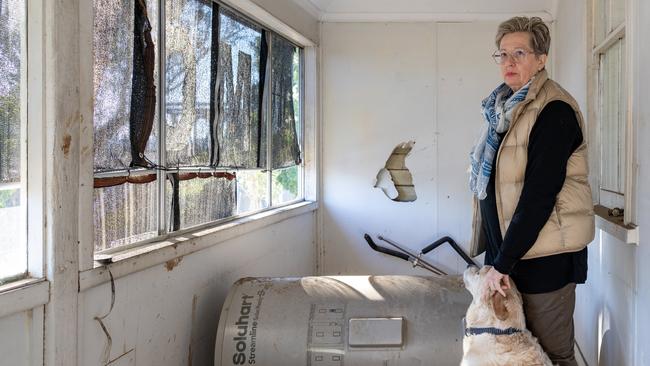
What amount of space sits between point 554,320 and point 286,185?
2.44 metres

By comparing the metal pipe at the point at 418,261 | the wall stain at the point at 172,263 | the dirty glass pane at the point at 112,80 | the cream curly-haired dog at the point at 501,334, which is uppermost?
the dirty glass pane at the point at 112,80

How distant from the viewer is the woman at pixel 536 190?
1561 millimetres

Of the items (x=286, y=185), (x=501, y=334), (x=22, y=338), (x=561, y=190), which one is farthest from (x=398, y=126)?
(x=22, y=338)

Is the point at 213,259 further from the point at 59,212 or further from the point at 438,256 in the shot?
the point at 438,256

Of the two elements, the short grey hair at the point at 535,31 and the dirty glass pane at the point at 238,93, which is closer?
the short grey hair at the point at 535,31

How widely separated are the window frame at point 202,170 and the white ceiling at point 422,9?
30cm

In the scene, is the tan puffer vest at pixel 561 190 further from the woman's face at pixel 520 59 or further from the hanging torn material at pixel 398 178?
the hanging torn material at pixel 398 178

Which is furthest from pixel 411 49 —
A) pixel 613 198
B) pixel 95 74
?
pixel 95 74

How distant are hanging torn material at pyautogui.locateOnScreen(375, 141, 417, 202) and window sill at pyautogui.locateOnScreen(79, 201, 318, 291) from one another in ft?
3.73

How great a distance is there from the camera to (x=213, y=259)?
8.36 ft

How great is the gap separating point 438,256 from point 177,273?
2387 millimetres

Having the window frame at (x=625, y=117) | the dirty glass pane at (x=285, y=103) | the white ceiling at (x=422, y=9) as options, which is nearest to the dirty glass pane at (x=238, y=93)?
the dirty glass pane at (x=285, y=103)

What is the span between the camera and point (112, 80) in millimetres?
1886

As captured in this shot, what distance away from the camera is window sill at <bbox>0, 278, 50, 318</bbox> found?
1376mm
